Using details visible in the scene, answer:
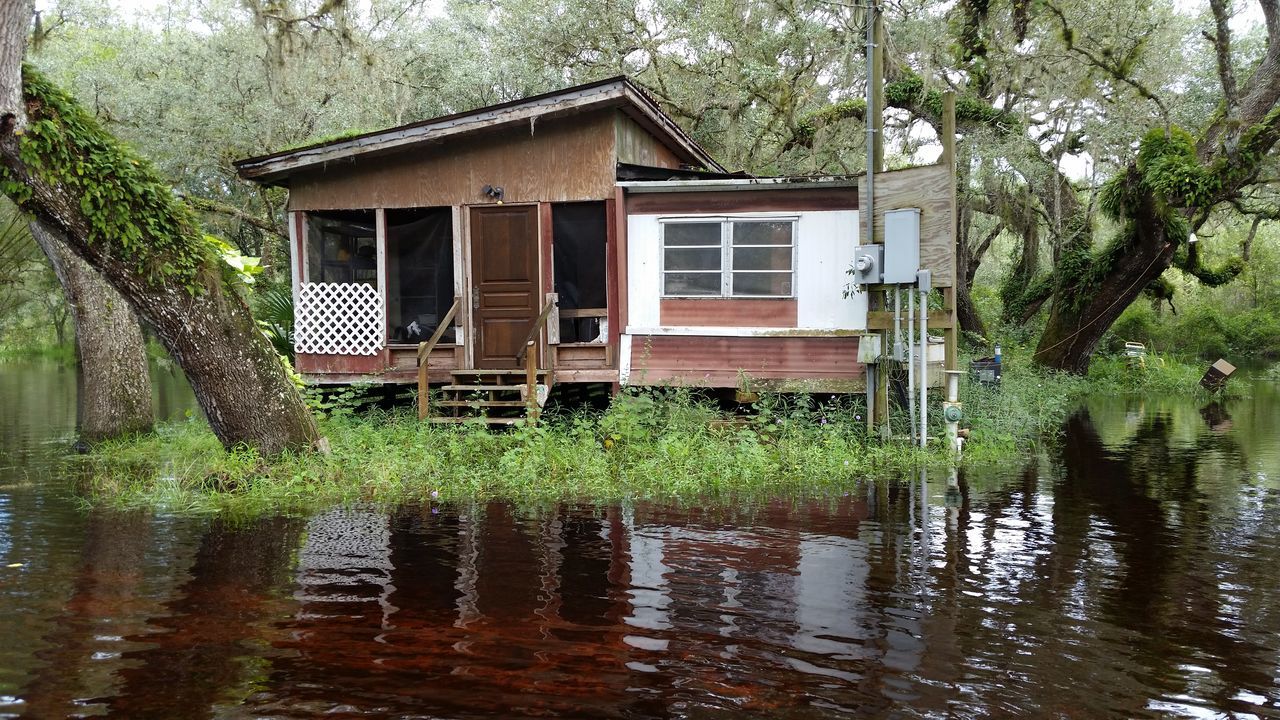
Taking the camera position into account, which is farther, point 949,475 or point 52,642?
point 949,475

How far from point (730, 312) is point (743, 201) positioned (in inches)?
61.4

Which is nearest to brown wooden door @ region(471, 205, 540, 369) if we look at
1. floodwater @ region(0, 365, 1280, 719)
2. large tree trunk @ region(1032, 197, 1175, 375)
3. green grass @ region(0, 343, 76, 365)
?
floodwater @ region(0, 365, 1280, 719)

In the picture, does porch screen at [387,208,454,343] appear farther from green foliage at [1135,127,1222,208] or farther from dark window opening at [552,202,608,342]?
green foliage at [1135,127,1222,208]

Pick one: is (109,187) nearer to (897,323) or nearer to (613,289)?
(613,289)

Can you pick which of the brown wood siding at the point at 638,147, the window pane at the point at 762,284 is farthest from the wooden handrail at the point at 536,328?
the window pane at the point at 762,284

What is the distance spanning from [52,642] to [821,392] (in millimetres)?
9543

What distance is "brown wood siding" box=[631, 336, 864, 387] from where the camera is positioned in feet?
41.7

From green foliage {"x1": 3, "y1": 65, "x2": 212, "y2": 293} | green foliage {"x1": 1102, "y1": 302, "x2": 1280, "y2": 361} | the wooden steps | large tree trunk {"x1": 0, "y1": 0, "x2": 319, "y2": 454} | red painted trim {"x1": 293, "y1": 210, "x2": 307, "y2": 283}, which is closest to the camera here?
large tree trunk {"x1": 0, "y1": 0, "x2": 319, "y2": 454}

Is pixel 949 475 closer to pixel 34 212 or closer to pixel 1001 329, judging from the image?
pixel 34 212

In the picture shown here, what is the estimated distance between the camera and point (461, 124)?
1274 cm

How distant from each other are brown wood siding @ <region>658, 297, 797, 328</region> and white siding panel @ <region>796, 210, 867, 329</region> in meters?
0.22

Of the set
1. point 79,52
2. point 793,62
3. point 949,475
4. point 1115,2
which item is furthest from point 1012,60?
point 79,52

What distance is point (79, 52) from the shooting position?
29.1 meters

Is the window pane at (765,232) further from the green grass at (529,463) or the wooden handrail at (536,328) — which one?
the wooden handrail at (536,328)
